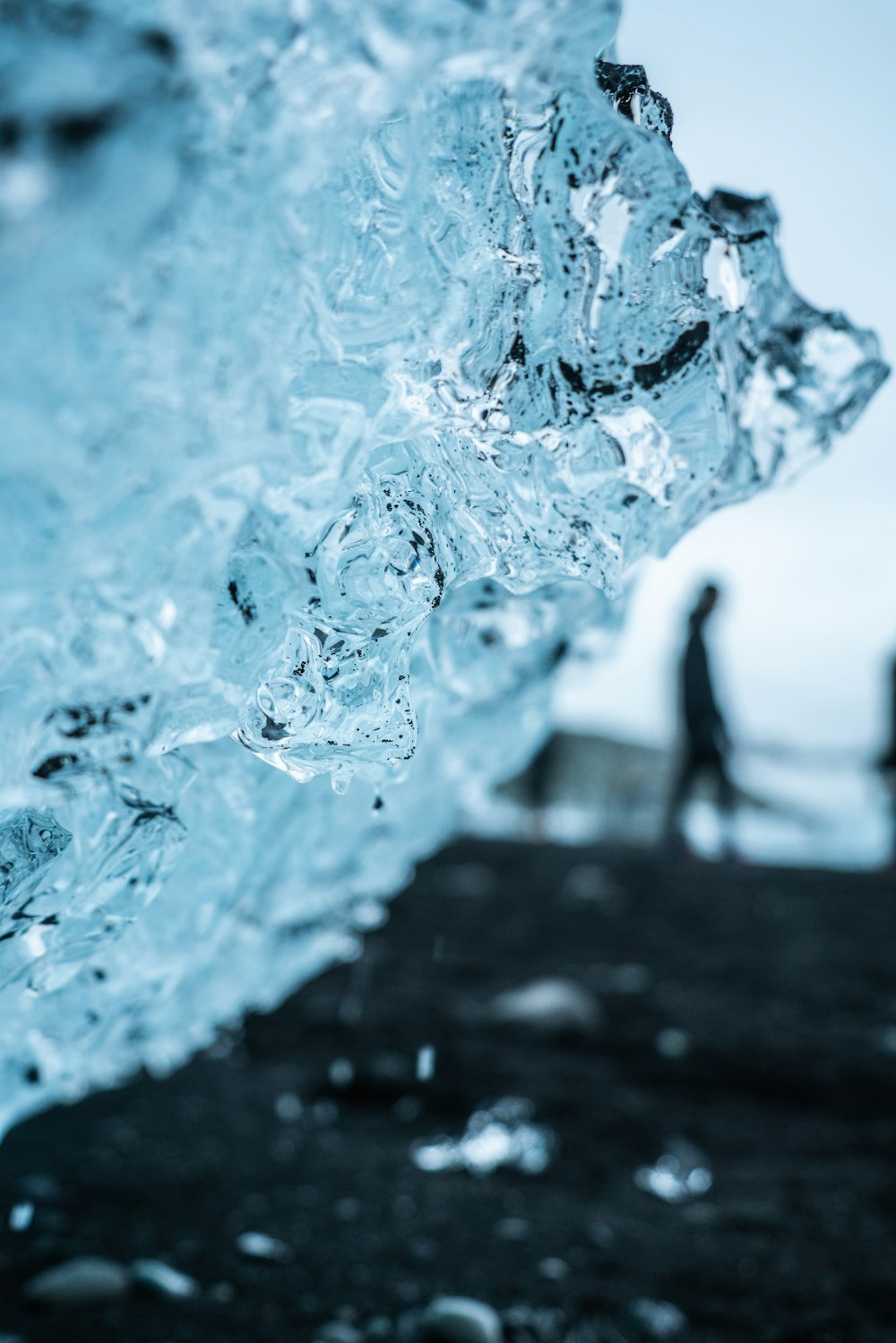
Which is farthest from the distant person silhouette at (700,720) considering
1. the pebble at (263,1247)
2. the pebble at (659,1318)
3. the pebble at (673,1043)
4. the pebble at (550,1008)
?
the pebble at (263,1247)

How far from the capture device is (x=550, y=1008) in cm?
353

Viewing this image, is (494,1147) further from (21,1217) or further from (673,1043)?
(21,1217)

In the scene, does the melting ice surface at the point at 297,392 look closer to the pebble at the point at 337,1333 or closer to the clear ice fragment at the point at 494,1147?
the pebble at the point at 337,1333

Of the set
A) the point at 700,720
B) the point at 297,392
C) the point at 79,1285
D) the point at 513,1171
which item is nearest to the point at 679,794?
the point at 700,720

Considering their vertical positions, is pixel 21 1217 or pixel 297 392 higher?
pixel 297 392

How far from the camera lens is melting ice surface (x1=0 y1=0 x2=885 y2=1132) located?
2.72 ft

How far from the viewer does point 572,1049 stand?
10.9ft

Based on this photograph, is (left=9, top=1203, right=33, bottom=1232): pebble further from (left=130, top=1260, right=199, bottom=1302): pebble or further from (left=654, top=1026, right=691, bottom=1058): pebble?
(left=654, top=1026, right=691, bottom=1058): pebble

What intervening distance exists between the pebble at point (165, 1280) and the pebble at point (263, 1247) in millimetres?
143

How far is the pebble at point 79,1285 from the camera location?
170 centimetres

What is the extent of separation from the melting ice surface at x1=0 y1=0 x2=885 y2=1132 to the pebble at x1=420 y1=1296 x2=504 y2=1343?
2.43 ft

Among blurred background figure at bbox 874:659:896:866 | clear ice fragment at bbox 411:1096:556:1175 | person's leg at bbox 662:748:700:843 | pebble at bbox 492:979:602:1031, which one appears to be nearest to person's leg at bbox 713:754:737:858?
person's leg at bbox 662:748:700:843

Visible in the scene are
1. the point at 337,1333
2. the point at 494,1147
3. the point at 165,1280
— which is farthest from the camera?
the point at 494,1147

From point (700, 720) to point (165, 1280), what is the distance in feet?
14.0
